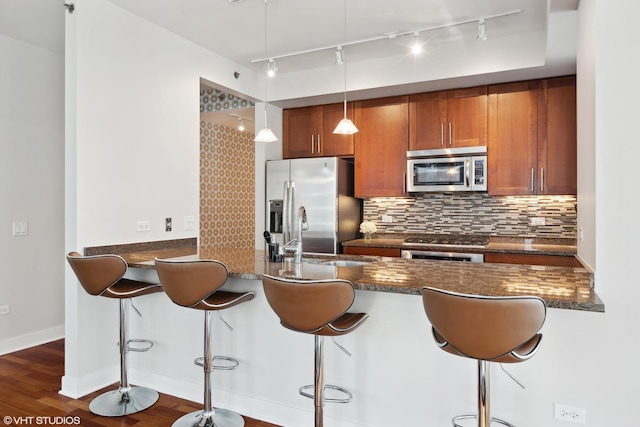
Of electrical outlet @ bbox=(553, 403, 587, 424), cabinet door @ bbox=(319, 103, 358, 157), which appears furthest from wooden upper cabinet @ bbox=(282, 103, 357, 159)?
electrical outlet @ bbox=(553, 403, 587, 424)

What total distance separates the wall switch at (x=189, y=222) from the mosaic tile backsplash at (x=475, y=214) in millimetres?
2088

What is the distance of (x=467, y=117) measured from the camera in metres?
4.20

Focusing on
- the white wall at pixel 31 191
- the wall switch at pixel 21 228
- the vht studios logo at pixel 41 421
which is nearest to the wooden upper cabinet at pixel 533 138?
the vht studios logo at pixel 41 421

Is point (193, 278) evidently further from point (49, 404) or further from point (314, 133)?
point (314, 133)

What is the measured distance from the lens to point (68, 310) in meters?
2.99

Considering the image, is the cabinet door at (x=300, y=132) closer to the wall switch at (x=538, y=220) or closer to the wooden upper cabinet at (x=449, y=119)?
the wooden upper cabinet at (x=449, y=119)

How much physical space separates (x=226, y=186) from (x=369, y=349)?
167 inches

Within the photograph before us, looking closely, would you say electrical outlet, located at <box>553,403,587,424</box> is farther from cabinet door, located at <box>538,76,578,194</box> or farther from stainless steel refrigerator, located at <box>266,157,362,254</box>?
stainless steel refrigerator, located at <box>266,157,362,254</box>

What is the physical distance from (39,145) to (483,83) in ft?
14.0

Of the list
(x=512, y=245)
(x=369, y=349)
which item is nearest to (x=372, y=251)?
(x=512, y=245)

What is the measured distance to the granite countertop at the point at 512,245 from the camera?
3.64m

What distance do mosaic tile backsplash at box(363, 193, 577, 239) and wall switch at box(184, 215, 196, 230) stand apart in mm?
2088

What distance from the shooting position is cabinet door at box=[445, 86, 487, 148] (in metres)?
4.14

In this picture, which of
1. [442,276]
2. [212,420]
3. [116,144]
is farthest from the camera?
[116,144]
